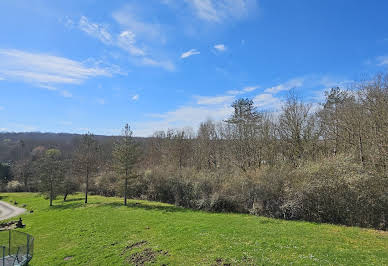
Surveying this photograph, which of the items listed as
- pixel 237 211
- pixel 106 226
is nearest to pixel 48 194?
pixel 106 226

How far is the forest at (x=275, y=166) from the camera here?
15.2 meters

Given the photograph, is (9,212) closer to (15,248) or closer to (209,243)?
(15,248)

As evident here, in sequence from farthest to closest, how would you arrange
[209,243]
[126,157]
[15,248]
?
[126,157] → [209,243] → [15,248]

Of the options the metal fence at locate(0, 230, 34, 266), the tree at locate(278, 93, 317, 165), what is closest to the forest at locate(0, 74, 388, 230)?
the tree at locate(278, 93, 317, 165)

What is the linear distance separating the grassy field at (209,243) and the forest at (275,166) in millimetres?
2114

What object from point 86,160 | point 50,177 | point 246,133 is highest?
point 246,133

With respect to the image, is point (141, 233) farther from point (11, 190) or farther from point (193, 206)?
point (11, 190)

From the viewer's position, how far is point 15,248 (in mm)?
10531

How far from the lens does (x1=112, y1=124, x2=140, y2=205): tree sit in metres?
27.6

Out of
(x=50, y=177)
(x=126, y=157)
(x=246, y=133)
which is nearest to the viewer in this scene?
(x=126, y=157)

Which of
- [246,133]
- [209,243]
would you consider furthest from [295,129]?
[209,243]

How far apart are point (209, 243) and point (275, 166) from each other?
36.4ft

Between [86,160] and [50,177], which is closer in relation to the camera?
[86,160]

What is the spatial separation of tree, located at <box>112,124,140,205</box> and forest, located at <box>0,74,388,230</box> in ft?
0.39
